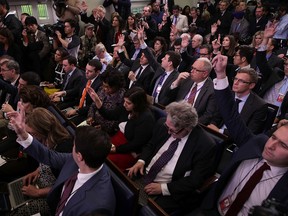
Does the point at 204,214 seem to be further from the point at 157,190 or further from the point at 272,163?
the point at 272,163

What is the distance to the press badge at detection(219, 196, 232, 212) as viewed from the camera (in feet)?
5.55

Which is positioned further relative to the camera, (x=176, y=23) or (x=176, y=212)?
(x=176, y=23)

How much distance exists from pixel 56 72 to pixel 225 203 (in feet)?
11.6

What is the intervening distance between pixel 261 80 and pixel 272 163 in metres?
2.31

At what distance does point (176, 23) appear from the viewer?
23.3ft

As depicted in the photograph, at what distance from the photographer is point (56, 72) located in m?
4.33

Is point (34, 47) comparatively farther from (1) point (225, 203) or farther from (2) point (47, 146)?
(1) point (225, 203)

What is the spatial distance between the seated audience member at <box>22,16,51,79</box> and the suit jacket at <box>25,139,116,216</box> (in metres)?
3.40

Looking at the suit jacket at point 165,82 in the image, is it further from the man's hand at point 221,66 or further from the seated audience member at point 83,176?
the seated audience member at point 83,176

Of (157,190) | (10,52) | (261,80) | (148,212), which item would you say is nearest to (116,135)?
(157,190)

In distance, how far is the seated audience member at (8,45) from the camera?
13.5ft

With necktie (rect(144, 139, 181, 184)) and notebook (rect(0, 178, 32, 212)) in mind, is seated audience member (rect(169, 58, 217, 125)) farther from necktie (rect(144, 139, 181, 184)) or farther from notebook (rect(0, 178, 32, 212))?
notebook (rect(0, 178, 32, 212))

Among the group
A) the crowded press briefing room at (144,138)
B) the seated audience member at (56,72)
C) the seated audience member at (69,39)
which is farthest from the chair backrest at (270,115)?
the seated audience member at (69,39)

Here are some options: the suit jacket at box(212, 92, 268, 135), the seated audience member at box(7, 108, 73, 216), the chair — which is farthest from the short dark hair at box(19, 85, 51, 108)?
the suit jacket at box(212, 92, 268, 135)
